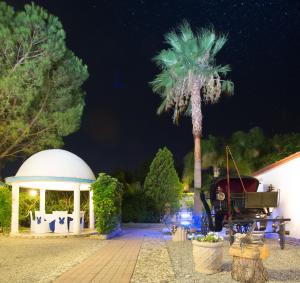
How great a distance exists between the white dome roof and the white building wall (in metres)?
8.17

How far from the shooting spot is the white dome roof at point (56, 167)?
18.7 m

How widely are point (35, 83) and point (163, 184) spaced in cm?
1099

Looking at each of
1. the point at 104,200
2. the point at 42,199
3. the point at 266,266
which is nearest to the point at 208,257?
the point at 266,266

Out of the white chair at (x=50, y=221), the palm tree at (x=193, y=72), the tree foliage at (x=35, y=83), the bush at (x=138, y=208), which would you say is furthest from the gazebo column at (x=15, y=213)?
the bush at (x=138, y=208)

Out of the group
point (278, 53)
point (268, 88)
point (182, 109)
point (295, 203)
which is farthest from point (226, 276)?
point (268, 88)

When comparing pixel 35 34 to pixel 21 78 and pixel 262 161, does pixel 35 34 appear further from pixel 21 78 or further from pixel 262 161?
pixel 262 161

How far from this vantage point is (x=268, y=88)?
4125 cm

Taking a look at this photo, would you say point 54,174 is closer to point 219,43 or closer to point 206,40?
point 206,40

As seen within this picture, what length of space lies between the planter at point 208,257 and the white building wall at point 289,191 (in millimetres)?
6103

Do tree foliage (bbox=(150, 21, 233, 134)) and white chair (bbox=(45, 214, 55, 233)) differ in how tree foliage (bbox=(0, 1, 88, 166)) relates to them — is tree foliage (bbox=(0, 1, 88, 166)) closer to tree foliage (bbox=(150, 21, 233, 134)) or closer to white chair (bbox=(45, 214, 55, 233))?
tree foliage (bbox=(150, 21, 233, 134))

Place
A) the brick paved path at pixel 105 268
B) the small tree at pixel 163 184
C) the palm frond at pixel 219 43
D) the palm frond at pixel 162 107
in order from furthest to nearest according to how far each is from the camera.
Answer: the small tree at pixel 163 184
the palm frond at pixel 162 107
the palm frond at pixel 219 43
the brick paved path at pixel 105 268

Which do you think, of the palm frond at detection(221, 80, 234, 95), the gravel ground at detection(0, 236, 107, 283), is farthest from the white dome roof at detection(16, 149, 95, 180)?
the palm frond at detection(221, 80, 234, 95)

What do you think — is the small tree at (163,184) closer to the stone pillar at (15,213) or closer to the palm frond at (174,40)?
the palm frond at (174,40)

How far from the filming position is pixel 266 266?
9.11 meters
